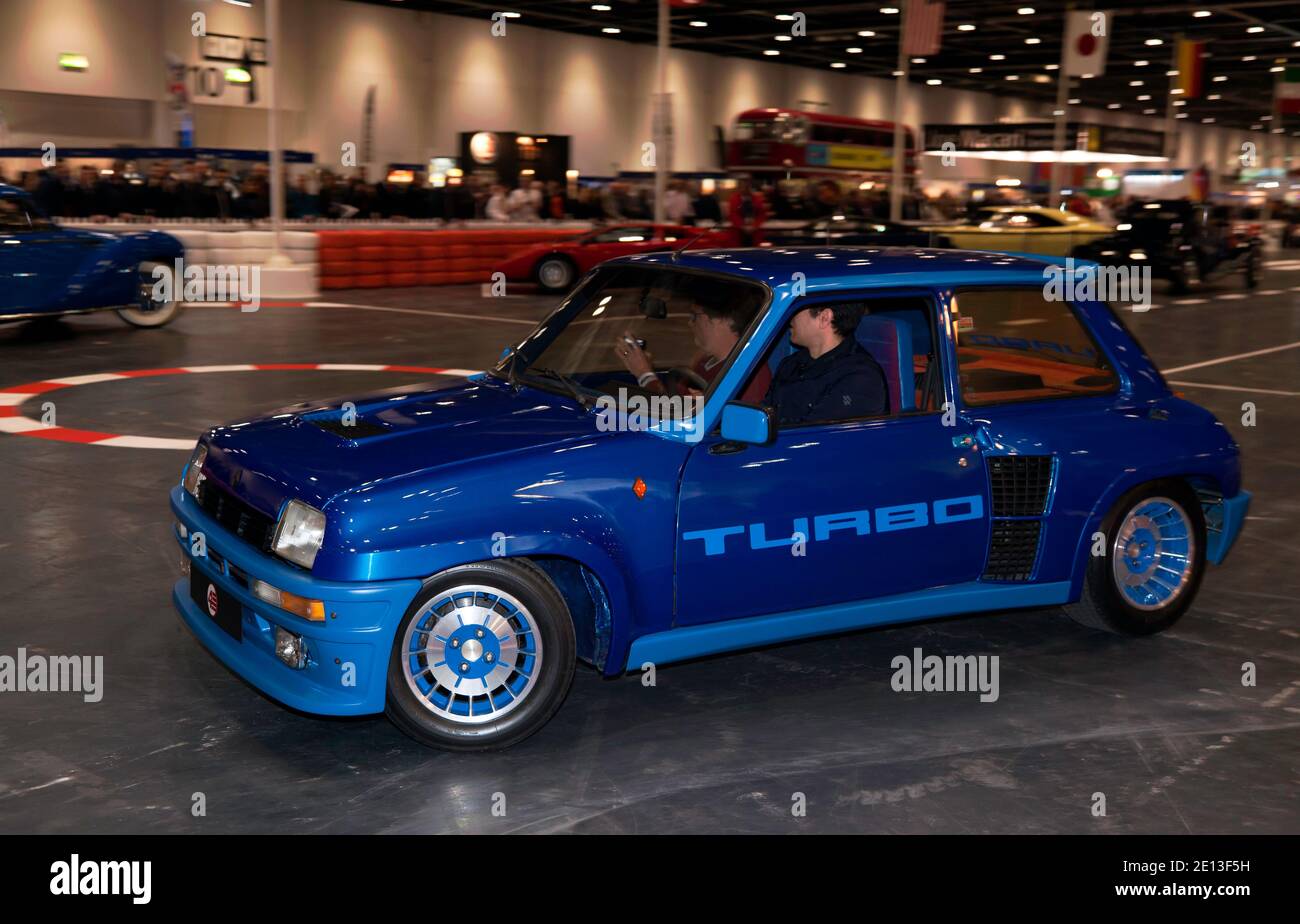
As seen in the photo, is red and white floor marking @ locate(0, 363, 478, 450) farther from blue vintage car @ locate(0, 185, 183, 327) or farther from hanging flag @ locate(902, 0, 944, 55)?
hanging flag @ locate(902, 0, 944, 55)

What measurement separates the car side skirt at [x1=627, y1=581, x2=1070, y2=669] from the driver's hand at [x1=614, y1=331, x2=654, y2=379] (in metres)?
1.02

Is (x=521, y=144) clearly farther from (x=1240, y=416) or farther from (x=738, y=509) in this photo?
(x=738, y=509)

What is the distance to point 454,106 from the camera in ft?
141

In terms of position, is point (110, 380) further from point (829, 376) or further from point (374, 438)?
point (829, 376)

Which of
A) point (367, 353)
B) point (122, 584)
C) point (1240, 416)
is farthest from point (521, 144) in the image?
point (122, 584)

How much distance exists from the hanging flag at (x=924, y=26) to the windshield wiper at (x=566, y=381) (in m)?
21.6

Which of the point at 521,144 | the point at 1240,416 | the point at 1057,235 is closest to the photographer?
the point at 1240,416

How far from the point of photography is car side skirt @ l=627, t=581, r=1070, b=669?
4.49 m

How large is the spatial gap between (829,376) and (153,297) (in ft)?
41.2

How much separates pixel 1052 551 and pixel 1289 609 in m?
1.66
